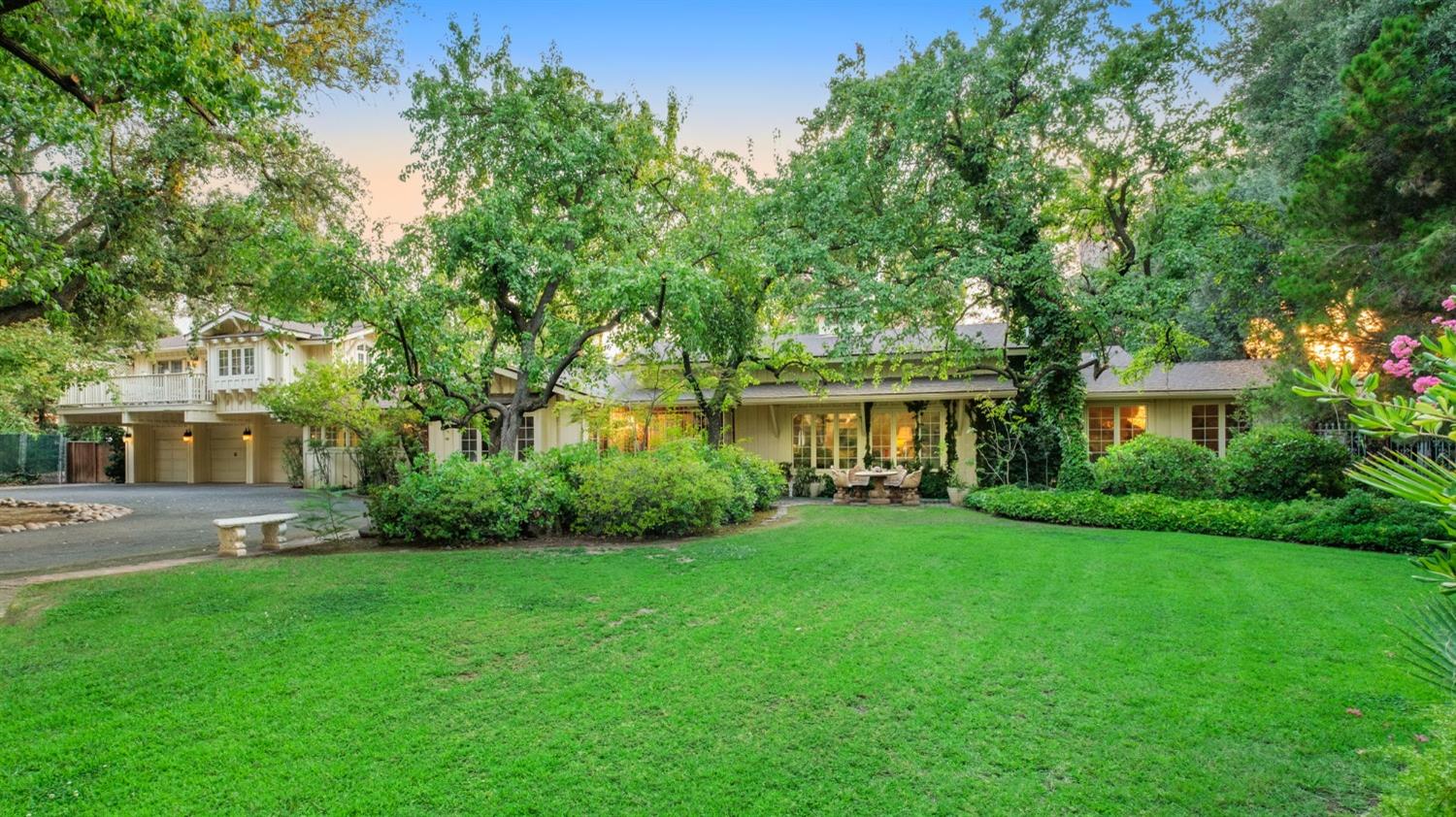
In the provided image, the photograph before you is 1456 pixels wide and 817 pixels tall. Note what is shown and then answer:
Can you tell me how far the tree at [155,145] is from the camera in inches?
222

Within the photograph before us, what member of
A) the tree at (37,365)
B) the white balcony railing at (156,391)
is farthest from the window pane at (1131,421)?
the white balcony railing at (156,391)

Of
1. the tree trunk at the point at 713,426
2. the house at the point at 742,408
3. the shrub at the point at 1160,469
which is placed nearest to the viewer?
the shrub at the point at 1160,469

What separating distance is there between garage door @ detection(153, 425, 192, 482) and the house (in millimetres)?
998

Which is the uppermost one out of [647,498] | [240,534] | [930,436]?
[930,436]

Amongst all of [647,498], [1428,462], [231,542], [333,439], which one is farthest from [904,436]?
[333,439]

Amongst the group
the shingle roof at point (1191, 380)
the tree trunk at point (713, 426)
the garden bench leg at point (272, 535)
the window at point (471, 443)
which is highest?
the shingle roof at point (1191, 380)

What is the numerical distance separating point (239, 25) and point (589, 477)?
6432 millimetres

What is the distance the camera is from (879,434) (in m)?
16.9

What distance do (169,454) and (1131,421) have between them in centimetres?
3182

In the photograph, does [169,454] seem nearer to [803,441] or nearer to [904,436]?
[803,441]

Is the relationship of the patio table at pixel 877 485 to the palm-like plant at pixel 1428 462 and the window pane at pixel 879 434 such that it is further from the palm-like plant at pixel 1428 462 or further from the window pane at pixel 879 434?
the palm-like plant at pixel 1428 462

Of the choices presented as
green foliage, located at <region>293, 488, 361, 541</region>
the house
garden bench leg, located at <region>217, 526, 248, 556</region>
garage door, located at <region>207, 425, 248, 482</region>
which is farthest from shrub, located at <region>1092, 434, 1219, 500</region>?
garage door, located at <region>207, 425, 248, 482</region>

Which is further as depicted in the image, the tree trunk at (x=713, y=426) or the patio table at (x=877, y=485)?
the patio table at (x=877, y=485)

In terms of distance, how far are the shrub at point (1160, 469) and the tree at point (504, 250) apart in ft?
29.9
